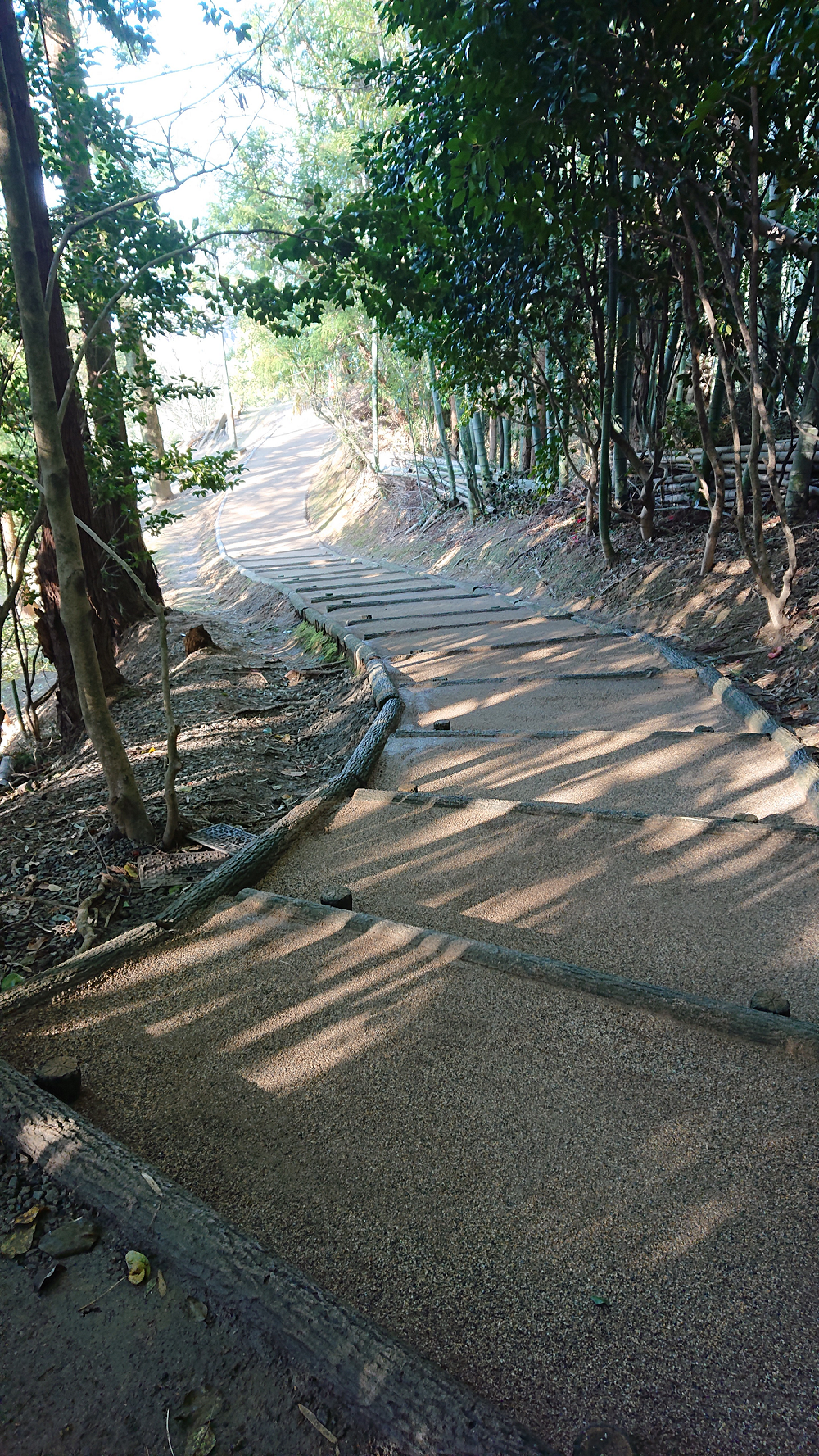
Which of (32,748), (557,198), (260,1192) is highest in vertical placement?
(557,198)

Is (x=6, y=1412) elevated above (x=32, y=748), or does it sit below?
above

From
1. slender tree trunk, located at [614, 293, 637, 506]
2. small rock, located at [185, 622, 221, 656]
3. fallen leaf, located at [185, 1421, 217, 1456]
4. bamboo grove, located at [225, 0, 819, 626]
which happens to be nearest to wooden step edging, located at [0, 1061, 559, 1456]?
fallen leaf, located at [185, 1421, 217, 1456]

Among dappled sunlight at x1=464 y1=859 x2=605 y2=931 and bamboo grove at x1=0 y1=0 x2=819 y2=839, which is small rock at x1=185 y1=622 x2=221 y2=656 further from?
dappled sunlight at x1=464 y1=859 x2=605 y2=931

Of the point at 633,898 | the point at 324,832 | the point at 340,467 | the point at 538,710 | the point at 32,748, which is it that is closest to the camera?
the point at 633,898

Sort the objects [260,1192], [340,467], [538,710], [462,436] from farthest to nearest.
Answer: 1. [340,467]
2. [462,436]
3. [538,710]
4. [260,1192]

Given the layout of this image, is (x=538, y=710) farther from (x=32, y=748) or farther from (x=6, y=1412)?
(x=32, y=748)

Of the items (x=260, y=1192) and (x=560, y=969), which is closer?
(x=260, y=1192)

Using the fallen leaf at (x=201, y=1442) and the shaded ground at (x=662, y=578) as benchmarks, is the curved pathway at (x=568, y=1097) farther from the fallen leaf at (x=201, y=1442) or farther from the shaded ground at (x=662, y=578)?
the shaded ground at (x=662, y=578)

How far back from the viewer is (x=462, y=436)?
11977 mm

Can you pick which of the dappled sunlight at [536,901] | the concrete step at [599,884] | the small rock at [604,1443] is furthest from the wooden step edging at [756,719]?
the small rock at [604,1443]

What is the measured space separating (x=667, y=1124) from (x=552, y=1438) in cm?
60

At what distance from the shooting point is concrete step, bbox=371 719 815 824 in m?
3.17

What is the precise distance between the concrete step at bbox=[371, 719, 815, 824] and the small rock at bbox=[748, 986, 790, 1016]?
125 centimetres

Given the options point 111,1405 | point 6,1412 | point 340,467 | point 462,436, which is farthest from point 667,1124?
point 340,467
